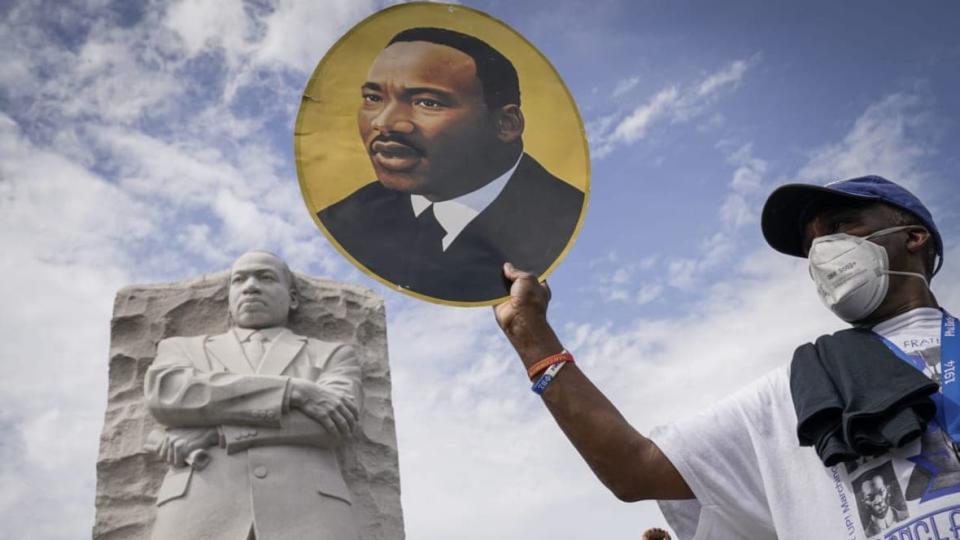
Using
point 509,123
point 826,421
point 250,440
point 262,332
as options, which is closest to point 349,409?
point 250,440

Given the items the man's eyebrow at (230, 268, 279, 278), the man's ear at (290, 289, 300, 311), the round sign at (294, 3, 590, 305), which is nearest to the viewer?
the round sign at (294, 3, 590, 305)

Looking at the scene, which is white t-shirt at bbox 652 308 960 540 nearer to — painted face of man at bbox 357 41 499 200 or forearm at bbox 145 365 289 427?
painted face of man at bbox 357 41 499 200

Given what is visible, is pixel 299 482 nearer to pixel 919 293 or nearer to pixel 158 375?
pixel 158 375

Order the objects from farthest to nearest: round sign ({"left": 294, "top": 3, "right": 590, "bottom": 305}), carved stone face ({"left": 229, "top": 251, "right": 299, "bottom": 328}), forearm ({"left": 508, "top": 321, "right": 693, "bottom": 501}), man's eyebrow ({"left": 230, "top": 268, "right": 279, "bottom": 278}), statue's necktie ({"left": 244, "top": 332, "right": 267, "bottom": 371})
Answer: man's eyebrow ({"left": 230, "top": 268, "right": 279, "bottom": 278}), carved stone face ({"left": 229, "top": 251, "right": 299, "bottom": 328}), statue's necktie ({"left": 244, "top": 332, "right": 267, "bottom": 371}), round sign ({"left": 294, "top": 3, "right": 590, "bottom": 305}), forearm ({"left": 508, "top": 321, "right": 693, "bottom": 501})

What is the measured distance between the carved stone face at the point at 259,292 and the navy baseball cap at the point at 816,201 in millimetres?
3285

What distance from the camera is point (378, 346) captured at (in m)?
5.64

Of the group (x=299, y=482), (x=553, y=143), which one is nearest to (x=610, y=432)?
(x=553, y=143)

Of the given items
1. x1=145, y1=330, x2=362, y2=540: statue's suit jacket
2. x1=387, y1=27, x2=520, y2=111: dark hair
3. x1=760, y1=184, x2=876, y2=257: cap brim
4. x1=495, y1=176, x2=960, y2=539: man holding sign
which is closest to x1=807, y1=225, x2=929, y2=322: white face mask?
x1=495, y1=176, x2=960, y2=539: man holding sign

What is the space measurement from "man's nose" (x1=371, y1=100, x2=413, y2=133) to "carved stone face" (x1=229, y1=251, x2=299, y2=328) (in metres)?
3.12

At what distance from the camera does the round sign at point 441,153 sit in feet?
7.22

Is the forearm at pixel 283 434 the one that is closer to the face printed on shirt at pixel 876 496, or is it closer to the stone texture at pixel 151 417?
the stone texture at pixel 151 417

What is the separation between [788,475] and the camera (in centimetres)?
215

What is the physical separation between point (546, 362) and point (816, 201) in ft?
3.03

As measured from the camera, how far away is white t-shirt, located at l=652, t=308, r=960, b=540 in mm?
1946
